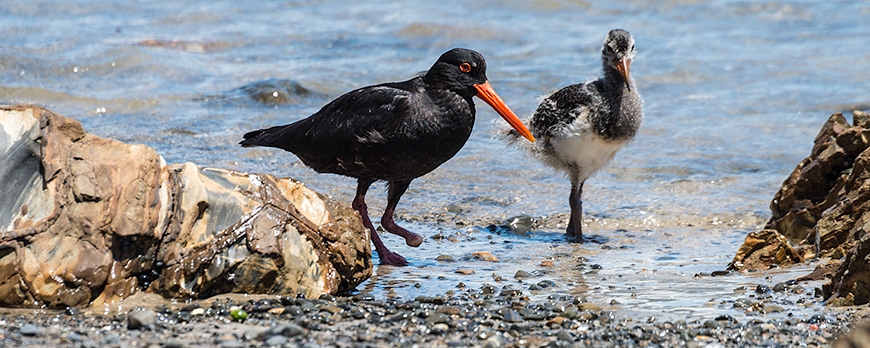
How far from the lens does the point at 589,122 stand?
6797mm

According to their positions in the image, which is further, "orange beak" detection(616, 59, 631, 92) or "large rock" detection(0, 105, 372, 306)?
"orange beak" detection(616, 59, 631, 92)

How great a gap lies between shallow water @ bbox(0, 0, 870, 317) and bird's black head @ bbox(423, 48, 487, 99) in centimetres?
103

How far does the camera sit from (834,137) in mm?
6008

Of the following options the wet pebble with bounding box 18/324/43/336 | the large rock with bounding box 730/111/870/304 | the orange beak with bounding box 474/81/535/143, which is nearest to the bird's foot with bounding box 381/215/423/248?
the orange beak with bounding box 474/81/535/143

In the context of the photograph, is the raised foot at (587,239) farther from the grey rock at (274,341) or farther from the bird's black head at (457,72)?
the grey rock at (274,341)

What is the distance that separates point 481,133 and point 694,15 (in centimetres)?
777

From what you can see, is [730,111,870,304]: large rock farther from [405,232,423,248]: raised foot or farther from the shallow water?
[405,232,423,248]: raised foot

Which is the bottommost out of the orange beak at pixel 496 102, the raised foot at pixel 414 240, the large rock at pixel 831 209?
the raised foot at pixel 414 240

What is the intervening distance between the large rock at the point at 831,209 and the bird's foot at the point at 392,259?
1837 millimetres

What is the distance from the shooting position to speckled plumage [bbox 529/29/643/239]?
6832 mm

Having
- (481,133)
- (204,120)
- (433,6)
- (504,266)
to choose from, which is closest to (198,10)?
(433,6)

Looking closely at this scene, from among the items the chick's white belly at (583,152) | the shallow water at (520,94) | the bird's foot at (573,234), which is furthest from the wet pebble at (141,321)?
the chick's white belly at (583,152)

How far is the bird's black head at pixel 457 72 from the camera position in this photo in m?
5.88

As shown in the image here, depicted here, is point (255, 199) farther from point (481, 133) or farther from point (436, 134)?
point (481, 133)
